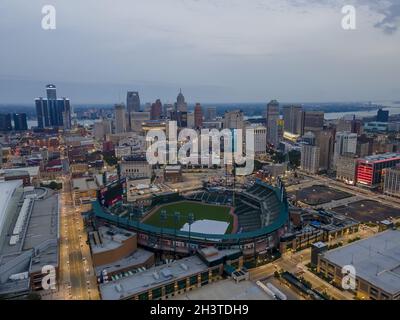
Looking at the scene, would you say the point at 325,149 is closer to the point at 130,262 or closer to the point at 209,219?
the point at 209,219

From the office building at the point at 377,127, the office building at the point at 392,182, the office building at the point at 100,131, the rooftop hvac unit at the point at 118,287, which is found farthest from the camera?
the office building at the point at 377,127

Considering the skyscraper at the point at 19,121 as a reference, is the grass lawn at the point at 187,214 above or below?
below


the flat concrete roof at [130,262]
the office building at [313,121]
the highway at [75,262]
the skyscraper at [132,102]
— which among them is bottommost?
the highway at [75,262]

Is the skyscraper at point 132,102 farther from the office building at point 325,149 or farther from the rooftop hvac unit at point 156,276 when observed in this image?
the rooftop hvac unit at point 156,276

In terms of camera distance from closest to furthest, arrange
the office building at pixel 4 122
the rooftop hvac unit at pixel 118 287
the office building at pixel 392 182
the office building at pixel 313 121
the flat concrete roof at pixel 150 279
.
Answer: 1. the flat concrete roof at pixel 150 279
2. the rooftop hvac unit at pixel 118 287
3. the office building at pixel 392 182
4. the office building at pixel 313 121
5. the office building at pixel 4 122

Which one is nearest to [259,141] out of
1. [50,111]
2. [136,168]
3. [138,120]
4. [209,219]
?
[136,168]

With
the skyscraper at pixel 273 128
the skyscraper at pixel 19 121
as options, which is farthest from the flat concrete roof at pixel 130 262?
the skyscraper at pixel 19 121
